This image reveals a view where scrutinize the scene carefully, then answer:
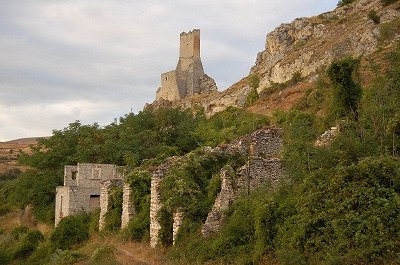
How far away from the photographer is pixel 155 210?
57.7 feet

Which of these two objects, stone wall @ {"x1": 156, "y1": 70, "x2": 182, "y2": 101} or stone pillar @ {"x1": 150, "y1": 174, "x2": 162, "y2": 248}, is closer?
stone pillar @ {"x1": 150, "y1": 174, "x2": 162, "y2": 248}

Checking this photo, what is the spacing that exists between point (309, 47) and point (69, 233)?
3732 cm

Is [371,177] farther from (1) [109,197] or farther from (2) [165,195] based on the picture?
(1) [109,197]

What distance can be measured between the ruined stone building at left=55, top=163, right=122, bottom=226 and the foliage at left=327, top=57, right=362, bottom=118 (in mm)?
10783

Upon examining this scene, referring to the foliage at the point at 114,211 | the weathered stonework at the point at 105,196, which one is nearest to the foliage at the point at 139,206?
the foliage at the point at 114,211

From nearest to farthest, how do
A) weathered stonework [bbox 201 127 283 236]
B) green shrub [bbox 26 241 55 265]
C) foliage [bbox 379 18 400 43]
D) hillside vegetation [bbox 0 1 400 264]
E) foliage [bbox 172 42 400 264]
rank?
1. foliage [bbox 172 42 400 264]
2. hillside vegetation [bbox 0 1 400 264]
3. weathered stonework [bbox 201 127 283 236]
4. green shrub [bbox 26 241 55 265]
5. foliage [bbox 379 18 400 43]

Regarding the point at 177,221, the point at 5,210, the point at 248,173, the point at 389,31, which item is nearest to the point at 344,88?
the point at 248,173

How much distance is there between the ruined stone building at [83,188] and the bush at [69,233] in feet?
5.00

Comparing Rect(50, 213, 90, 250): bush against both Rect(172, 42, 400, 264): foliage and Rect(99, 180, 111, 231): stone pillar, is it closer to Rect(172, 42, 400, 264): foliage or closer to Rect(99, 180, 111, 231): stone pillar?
Rect(99, 180, 111, 231): stone pillar

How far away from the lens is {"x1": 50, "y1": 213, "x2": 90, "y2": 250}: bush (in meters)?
23.3

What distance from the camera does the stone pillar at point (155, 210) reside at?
56.1ft

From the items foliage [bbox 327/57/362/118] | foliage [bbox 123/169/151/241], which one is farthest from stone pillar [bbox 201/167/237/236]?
foliage [bbox 327/57/362/118]

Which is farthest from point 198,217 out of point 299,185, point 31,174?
point 31,174

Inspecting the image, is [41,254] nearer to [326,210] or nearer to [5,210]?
[5,210]
